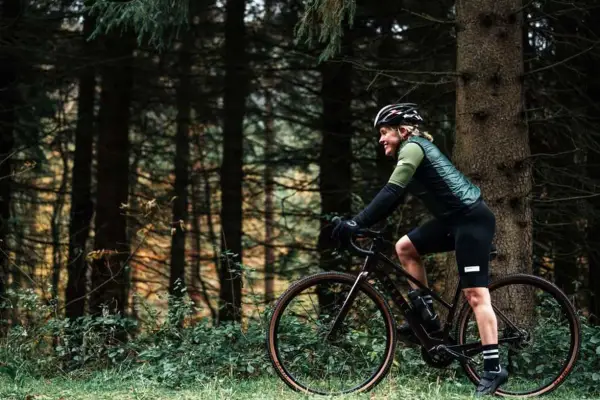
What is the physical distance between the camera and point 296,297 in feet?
20.0

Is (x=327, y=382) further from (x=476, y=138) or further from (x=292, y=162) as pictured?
(x=292, y=162)

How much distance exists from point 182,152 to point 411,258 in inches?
461

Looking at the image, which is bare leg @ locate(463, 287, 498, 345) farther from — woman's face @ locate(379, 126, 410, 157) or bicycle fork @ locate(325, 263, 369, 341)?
woman's face @ locate(379, 126, 410, 157)

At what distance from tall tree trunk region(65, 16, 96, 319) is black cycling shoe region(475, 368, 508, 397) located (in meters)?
9.85

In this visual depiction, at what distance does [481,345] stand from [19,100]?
1048 cm

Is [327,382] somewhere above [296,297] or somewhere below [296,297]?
below

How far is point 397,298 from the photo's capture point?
6.09 metres

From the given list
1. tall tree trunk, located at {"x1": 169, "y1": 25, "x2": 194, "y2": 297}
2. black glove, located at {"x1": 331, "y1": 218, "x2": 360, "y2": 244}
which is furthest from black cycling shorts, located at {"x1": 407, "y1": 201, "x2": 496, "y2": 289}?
tall tree trunk, located at {"x1": 169, "y1": 25, "x2": 194, "y2": 297}

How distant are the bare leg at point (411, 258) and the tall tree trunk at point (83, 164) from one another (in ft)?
30.9

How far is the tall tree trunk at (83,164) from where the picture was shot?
14743 millimetres

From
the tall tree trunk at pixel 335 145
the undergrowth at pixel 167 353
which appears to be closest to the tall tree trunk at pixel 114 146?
the tall tree trunk at pixel 335 145

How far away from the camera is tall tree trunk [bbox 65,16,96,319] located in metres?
14.7

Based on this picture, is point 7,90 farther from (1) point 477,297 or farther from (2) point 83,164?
(1) point 477,297

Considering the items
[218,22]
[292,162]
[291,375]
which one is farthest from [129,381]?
[218,22]
